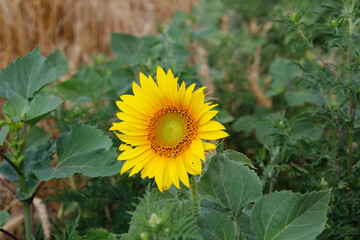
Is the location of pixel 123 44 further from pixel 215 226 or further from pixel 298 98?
pixel 215 226

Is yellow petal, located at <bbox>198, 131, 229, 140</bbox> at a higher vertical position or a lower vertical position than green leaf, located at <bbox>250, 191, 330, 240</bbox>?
higher

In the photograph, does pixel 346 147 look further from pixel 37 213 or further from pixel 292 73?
pixel 37 213

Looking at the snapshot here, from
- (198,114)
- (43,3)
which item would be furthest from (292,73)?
(43,3)

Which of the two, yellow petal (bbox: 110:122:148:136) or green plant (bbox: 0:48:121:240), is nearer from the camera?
yellow petal (bbox: 110:122:148:136)

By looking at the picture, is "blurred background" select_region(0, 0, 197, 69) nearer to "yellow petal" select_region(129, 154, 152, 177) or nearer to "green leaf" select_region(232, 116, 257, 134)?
"green leaf" select_region(232, 116, 257, 134)

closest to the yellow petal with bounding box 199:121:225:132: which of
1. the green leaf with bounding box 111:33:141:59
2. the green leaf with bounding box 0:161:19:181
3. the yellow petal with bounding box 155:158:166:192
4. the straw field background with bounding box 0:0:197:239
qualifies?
the yellow petal with bounding box 155:158:166:192

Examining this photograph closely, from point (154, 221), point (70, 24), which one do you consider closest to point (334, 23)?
point (154, 221)
